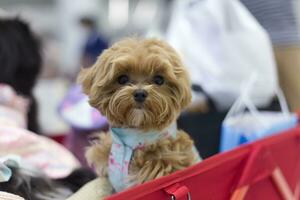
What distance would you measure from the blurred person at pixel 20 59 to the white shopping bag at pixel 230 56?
44 centimetres

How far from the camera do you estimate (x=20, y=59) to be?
50.7 inches

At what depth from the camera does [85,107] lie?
132 cm

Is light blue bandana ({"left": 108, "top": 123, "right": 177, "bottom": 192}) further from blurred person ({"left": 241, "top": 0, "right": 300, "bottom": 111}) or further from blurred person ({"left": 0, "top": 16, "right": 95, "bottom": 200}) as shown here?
blurred person ({"left": 241, "top": 0, "right": 300, "bottom": 111})

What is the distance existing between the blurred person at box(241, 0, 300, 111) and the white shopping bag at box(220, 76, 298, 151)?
0.42 feet

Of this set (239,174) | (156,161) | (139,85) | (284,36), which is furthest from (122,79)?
(284,36)

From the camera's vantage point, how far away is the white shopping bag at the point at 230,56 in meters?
1.32

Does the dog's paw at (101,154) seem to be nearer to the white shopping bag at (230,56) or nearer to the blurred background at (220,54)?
the blurred background at (220,54)

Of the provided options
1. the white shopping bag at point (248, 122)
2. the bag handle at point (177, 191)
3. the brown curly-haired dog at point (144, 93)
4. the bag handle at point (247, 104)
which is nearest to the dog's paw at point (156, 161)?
the brown curly-haired dog at point (144, 93)

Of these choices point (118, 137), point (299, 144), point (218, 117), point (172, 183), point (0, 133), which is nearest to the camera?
point (172, 183)

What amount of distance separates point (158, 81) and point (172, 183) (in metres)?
0.18

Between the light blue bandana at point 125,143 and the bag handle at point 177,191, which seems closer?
the bag handle at point 177,191

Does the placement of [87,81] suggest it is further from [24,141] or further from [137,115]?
[24,141]

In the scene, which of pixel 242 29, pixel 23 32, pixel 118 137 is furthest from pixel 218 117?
pixel 23 32

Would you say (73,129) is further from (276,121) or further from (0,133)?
(276,121)
